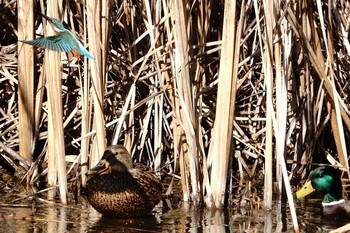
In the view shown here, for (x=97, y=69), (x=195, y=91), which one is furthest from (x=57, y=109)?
(x=195, y=91)

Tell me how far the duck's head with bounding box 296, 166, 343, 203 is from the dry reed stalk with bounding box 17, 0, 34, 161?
1.98 m

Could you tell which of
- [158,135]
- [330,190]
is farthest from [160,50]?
[330,190]

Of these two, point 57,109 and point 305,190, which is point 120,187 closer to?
point 57,109

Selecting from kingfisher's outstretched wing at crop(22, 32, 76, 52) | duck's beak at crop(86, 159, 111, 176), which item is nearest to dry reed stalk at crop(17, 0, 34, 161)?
duck's beak at crop(86, 159, 111, 176)

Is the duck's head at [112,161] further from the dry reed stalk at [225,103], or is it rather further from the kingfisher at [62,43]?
the kingfisher at [62,43]

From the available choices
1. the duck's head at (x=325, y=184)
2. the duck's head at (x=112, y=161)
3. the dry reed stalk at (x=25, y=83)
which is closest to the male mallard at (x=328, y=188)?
the duck's head at (x=325, y=184)

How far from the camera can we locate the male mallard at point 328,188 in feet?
20.9

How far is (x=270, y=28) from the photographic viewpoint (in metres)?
5.30

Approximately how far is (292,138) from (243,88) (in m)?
0.55

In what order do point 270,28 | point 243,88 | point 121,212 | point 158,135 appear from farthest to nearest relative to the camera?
1. point 243,88
2. point 158,135
3. point 121,212
4. point 270,28

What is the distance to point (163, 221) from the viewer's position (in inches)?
230

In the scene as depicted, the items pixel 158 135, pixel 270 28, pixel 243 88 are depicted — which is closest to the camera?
pixel 270 28

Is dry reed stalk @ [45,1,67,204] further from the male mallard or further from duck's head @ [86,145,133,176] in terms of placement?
the male mallard

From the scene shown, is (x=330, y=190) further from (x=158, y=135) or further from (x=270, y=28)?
(x=270, y=28)
